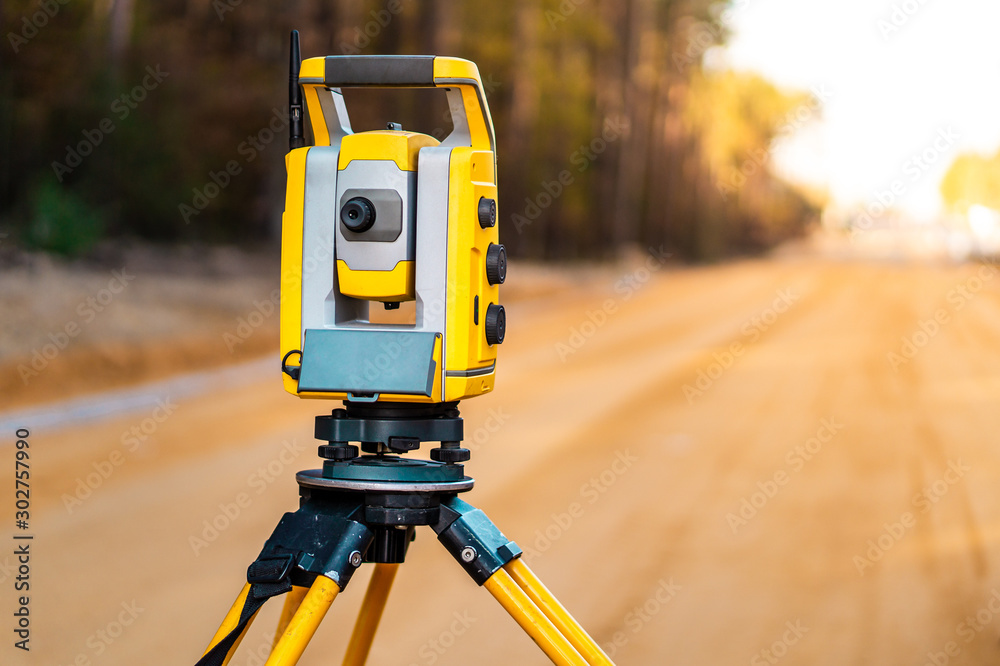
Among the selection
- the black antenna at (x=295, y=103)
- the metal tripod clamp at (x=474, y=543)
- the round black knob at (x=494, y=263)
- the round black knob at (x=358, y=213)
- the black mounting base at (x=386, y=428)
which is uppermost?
the black antenna at (x=295, y=103)

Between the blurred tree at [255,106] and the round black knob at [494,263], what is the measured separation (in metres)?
13.7

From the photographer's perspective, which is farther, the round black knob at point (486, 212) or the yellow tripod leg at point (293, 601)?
the yellow tripod leg at point (293, 601)

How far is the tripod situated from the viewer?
7.13ft

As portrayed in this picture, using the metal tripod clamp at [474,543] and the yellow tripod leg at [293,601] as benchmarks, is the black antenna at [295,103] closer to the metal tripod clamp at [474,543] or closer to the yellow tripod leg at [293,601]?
the metal tripod clamp at [474,543]

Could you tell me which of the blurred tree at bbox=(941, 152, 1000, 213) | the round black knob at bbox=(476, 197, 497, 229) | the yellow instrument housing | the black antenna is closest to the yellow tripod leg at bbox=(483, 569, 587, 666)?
the yellow instrument housing

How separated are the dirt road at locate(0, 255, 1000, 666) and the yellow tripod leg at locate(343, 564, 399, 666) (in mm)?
1869

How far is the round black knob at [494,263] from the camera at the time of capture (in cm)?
227

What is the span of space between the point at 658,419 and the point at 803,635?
527 cm

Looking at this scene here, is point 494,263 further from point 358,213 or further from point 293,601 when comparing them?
point 293,601

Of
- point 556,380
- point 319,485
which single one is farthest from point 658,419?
point 319,485

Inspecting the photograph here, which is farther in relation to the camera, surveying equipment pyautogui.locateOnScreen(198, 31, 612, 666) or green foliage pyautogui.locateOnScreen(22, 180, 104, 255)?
green foliage pyautogui.locateOnScreen(22, 180, 104, 255)

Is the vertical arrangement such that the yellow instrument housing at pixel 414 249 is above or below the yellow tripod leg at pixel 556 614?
above

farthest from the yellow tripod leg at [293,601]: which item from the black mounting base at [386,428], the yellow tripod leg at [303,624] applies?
the black mounting base at [386,428]

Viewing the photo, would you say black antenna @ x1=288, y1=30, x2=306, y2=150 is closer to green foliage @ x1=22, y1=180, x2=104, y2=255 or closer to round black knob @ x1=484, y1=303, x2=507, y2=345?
round black knob @ x1=484, y1=303, x2=507, y2=345
